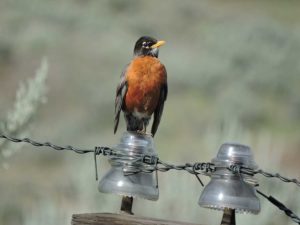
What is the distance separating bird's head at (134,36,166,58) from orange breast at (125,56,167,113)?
0.43m

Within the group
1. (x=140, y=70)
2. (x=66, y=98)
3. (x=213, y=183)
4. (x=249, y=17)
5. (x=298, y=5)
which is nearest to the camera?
(x=213, y=183)

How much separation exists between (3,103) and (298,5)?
16.6 metres

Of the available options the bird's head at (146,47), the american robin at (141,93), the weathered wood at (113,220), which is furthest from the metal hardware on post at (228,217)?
the bird's head at (146,47)

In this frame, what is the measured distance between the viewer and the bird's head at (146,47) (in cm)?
760

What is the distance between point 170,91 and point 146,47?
46.3ft

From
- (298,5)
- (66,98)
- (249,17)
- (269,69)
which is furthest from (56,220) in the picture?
(298,5)

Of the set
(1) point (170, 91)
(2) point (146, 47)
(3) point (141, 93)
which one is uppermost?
(1) point (170, 91)

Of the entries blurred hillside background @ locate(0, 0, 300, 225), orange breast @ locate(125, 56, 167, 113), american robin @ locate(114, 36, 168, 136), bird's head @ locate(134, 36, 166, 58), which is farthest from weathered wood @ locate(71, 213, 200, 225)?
bird's head @ locate(134, 36, 166, 58)

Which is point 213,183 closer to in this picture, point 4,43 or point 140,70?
point 140,70

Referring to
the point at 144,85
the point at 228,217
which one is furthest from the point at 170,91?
the point at 228,217

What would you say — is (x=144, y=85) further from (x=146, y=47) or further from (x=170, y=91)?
(x=170, y=91)

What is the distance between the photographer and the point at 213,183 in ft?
11.1

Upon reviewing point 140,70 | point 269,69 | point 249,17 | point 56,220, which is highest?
point 249,17

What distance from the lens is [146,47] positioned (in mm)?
7660
